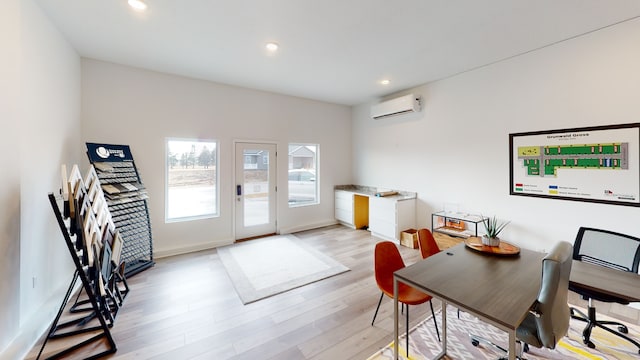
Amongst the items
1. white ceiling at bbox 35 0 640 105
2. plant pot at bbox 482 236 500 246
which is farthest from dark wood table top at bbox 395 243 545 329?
white ceiling at bbox 35 0 640 105

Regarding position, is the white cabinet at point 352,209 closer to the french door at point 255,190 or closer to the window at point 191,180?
the french door at point 255,190

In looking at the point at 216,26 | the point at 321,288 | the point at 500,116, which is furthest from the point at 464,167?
the point at 216,26

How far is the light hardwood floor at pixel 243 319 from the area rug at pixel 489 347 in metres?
0.18

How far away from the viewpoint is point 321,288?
3010 millimetres

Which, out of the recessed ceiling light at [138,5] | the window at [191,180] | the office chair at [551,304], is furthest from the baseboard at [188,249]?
the office chair at [551,304]

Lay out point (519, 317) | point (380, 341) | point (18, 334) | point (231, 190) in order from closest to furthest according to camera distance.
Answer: point (519, 317) < point (18, 334) < point (380, 341) < point (231, 190)

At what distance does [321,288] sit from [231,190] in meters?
2.62

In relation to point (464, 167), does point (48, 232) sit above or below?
below

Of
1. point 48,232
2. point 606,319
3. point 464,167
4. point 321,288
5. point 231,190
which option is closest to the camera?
point 606,319

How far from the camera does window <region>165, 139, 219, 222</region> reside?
414 cm

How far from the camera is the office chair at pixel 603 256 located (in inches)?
77.8

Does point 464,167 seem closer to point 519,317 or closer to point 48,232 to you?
point 519,317

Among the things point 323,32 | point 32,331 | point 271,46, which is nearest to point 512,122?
point 323,32

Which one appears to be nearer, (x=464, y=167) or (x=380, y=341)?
(x=380, y=341)
